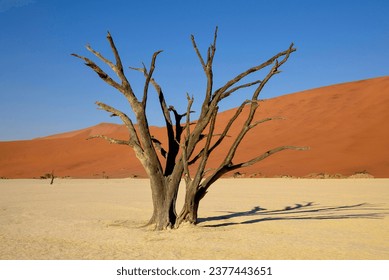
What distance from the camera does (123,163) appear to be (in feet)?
158

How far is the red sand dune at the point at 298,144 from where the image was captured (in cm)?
3228

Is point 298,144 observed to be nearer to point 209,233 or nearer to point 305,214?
point 305,214

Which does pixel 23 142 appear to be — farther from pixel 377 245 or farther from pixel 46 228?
pixel 377 245

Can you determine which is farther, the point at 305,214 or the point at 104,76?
the point at 305,214

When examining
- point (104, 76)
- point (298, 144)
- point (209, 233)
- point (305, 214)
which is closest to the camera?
point (209, 233)

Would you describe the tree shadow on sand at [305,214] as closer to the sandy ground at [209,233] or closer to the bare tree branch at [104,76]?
the sandy ground at [209,233]

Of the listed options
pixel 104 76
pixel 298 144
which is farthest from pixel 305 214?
pixel 298 144

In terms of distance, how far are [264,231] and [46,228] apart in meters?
4.42

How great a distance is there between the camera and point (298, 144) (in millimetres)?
39000

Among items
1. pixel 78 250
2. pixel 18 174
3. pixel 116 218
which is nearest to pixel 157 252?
pixel 78 250

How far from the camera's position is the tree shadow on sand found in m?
10.6

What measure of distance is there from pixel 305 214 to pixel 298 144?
91.7ft

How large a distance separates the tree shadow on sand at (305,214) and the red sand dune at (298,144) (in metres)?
15.6

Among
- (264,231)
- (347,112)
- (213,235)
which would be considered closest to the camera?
(213,235)
